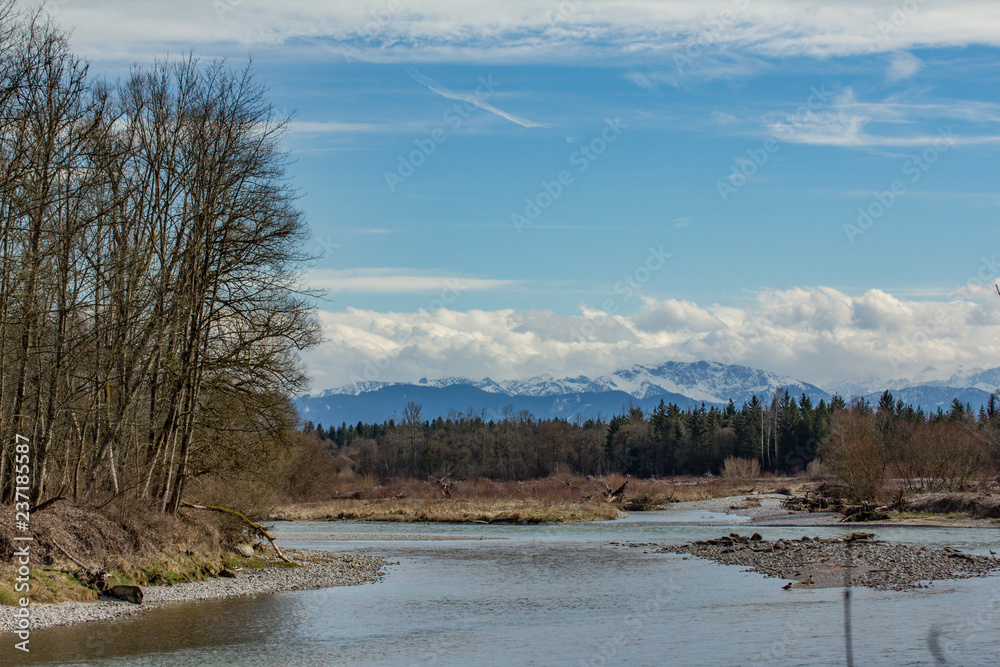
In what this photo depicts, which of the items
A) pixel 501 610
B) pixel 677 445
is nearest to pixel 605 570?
pixel 501 610

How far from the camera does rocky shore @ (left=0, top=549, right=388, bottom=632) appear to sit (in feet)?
58.4

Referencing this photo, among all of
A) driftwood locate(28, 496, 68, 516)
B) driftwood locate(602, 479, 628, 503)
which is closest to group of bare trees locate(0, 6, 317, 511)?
driftwood locate(28, 496, 68, 516)

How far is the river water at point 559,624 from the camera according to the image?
16.1m

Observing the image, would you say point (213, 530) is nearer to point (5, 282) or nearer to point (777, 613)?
point (5, 282)

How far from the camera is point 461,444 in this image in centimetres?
14300

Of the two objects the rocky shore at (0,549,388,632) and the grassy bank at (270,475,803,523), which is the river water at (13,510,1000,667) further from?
the grassy bank at (270,475,803,523)

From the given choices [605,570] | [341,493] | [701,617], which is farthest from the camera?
[341,493]

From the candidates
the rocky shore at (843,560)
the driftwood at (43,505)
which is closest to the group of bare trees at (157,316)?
the driftwood at (43,505)

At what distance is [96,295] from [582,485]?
2687 inches

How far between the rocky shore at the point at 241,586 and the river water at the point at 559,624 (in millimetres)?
583

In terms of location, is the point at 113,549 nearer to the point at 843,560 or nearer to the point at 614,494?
the point at 843,560

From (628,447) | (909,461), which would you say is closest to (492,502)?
(909,461)

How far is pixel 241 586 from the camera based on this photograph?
2431cm

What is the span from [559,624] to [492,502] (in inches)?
1992
